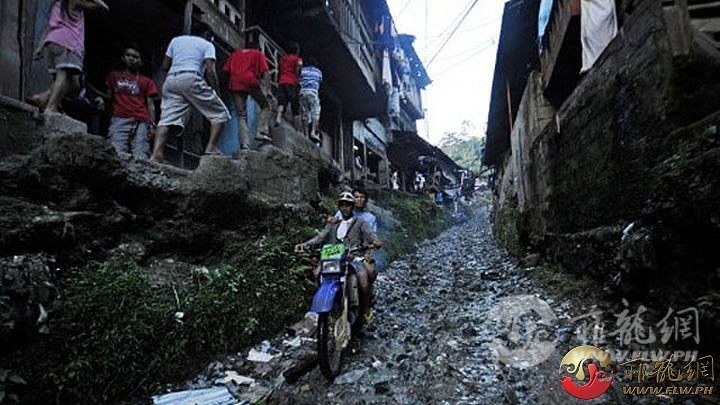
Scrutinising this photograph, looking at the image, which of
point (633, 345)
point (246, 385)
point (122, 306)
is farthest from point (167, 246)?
point (633, 345)

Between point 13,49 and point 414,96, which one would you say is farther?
point 414,96

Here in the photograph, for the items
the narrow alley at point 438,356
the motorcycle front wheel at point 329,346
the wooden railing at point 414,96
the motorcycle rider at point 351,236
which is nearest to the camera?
the narrow alley at point 438,356

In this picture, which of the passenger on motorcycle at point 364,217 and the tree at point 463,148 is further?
the tree at point 463,148

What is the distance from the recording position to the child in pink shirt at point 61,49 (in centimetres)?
425

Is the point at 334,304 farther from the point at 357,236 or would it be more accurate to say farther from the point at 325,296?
the point at 357,236

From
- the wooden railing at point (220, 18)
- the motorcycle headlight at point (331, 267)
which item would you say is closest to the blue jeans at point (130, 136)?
the wooden railing at point (220, 18)

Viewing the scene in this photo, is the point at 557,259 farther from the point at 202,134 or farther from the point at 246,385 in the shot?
the point at 202,134

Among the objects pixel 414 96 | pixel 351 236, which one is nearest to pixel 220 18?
A: pixel 351 236

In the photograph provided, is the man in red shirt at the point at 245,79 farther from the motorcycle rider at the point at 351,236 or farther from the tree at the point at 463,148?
the tree at the point at 463,148

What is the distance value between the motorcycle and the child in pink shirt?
3550mm

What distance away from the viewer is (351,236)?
15.9 ft

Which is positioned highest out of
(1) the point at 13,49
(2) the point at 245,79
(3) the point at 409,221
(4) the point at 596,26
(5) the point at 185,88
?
(4) the point at 596,26

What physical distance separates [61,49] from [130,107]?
1.30 metres

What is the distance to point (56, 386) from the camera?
2811 mm
